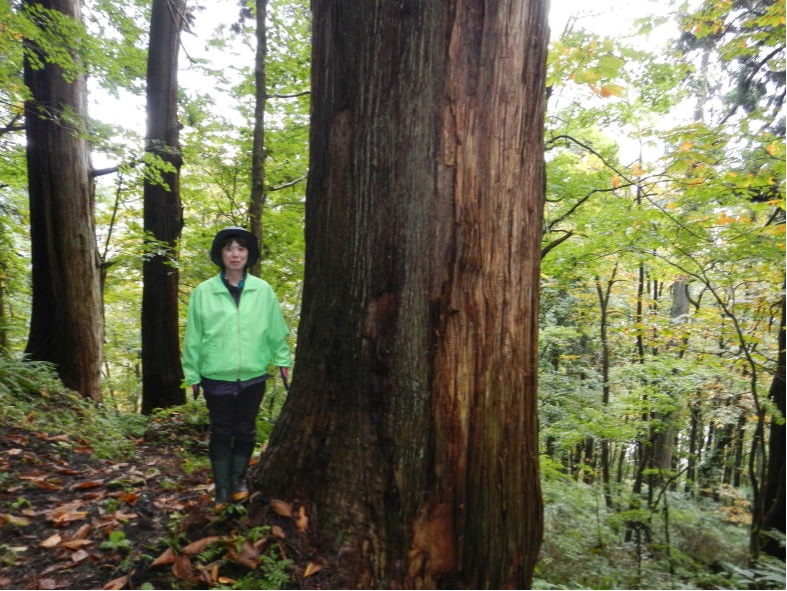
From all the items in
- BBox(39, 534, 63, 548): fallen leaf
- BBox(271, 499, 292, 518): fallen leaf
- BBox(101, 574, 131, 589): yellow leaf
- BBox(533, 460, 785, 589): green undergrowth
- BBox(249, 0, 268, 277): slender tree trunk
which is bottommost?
BBox(533, 460, 785, 589): green undergrowth

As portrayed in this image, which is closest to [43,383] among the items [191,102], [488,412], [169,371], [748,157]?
[169,371]

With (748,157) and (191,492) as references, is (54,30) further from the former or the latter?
(748,157)

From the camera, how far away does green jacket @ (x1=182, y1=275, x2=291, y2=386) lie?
10.6 ft

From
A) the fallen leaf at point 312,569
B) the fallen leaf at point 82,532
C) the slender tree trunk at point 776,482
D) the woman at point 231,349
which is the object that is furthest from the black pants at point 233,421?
the slender tree trunk at point 776,482

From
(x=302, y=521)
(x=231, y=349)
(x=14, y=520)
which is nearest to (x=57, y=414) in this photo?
(x=14, y=520)

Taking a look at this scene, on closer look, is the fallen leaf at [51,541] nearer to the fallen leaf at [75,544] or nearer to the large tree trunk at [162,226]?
the fallen leaf at [75,544]

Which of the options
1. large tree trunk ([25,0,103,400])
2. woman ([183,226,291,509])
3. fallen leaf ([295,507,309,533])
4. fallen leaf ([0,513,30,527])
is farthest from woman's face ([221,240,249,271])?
large tree trunk ([25,0,103,400])

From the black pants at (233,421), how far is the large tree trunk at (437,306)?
88cm

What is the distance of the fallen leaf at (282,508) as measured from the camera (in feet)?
8.71

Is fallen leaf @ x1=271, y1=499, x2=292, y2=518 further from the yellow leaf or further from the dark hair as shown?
the dark hair

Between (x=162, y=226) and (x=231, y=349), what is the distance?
6186 mm

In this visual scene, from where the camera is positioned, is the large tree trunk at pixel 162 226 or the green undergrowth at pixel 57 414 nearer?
the green undergrowth at pixel 57 414

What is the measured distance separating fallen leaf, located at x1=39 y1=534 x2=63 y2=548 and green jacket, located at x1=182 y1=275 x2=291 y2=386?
1134 mm

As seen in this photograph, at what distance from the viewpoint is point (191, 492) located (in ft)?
12.1
